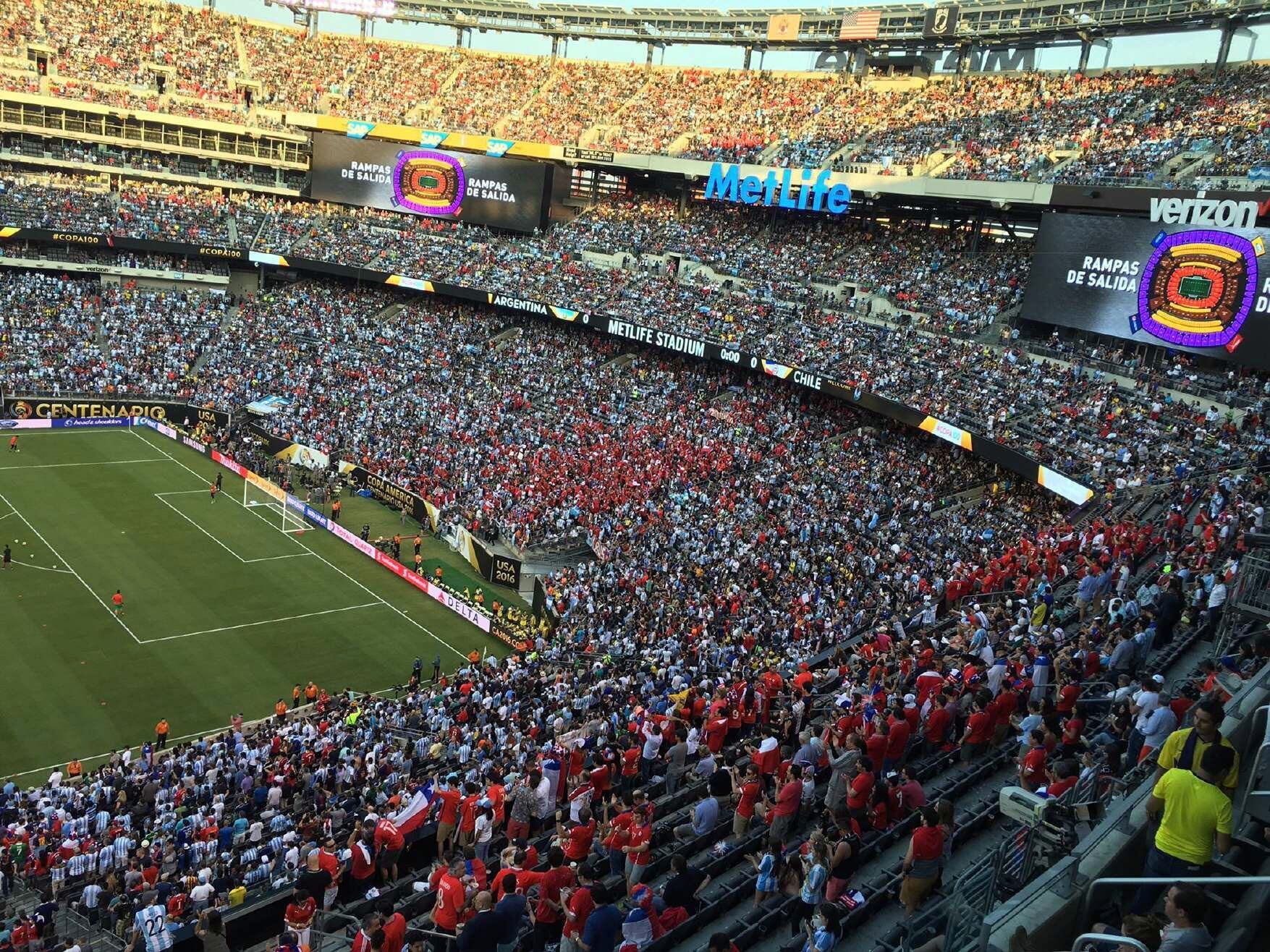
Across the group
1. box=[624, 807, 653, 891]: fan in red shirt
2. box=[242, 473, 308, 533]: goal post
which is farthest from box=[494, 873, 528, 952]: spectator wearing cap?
box=[242, 473, 308, 533]: goal post

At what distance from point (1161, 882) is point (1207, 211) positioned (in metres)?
29.3

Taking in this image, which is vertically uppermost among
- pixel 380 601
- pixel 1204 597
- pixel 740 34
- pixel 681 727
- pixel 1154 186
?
pixel 740 34

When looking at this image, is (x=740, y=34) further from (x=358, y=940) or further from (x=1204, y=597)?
(x=358, y=940)

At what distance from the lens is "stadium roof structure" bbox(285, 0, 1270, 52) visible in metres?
41.8

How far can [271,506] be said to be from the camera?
40531 millimetres

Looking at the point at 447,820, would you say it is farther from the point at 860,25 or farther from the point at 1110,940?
the point at 860,25

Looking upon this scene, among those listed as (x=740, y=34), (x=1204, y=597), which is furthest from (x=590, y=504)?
(x=740, y=34)

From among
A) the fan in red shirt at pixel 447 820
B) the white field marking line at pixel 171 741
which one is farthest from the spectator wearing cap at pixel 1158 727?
the white field marking line at pixel 171 741

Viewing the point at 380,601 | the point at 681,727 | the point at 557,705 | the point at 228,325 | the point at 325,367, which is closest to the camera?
the point at 681,727

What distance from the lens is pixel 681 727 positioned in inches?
611

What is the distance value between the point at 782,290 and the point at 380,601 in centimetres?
2328

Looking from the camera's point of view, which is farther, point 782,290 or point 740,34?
point 740,34

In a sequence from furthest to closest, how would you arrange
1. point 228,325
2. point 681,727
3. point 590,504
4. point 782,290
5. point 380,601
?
1. point 228,325
2. point 782,290
3. point 590,504
4. point 380,601
5. point 681,727

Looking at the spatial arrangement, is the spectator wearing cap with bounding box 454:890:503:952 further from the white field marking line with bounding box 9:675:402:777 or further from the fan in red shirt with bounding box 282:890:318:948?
the white field marking line with bounding box 9:675:402:777
